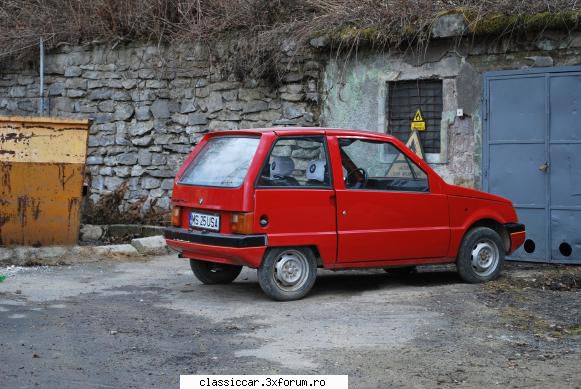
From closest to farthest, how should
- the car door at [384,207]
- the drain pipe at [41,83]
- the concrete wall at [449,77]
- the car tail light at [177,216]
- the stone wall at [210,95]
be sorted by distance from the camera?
1. the car door at [384,207]
2. the car tail light at [177,216]
3. the concrete wall at [449,77]
4. the stone wall at [210,95]
5. the drain pipe at [41,83]

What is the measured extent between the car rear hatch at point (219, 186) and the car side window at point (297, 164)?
0.18m

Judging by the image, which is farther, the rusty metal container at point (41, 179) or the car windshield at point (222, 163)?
the rusty metal container at point (41, 179)

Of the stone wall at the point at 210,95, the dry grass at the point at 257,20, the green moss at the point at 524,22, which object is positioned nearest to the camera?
the green moss at the point at 524,22

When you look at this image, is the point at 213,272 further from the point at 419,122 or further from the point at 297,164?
the point at 419,122

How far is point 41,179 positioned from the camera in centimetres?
1052

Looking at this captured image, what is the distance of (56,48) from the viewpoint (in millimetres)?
14133

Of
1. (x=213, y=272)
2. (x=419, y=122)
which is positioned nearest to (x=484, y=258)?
(x=419, y=122)

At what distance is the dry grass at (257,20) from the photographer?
1025 centimetres

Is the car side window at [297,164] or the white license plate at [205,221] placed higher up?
the car side window at [297,164]

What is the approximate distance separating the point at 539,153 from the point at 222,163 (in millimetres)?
4228

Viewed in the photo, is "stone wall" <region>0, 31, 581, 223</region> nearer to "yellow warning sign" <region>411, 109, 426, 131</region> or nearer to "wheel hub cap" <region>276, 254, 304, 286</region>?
"yellow warning sign" <region>411, 109, 426, 131</region>

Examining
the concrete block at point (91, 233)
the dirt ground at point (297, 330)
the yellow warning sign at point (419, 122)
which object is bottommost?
the dirt ground at point (297, 330)

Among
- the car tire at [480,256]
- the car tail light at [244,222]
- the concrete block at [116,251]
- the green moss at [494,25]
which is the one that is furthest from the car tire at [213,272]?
the green moss at [494,25]

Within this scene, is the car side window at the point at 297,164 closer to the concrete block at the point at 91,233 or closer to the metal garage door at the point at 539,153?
the metal garage door at the point at 539,153
